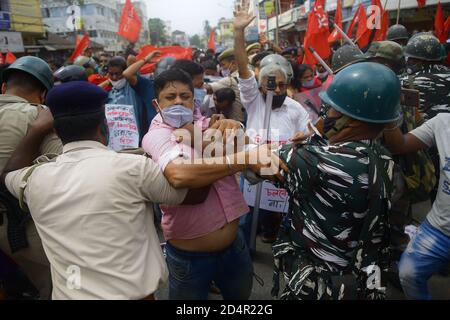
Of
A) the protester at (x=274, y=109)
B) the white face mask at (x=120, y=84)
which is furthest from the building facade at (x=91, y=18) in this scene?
the protester at (x=274, y=109)

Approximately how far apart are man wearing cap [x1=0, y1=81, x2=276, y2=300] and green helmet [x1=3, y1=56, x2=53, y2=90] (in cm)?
112

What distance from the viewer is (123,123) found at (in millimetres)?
3906

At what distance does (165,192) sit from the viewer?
56.0 inches

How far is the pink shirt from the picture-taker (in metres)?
1.78

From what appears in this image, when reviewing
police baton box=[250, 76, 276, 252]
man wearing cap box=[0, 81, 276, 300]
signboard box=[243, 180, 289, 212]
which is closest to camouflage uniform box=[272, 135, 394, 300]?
man wearing cap box=[0, 81, 276, 300]

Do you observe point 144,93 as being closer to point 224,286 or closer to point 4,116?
point 4,116

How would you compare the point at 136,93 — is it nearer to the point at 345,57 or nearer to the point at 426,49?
the point at 345,57

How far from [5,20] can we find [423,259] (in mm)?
23721

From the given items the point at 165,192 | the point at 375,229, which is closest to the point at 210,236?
the point at 165,192

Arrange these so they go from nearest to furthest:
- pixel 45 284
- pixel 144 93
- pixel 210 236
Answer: pixel 210 236, pixel 45 284, pixel 144 93

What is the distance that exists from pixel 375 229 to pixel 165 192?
93 centimetres

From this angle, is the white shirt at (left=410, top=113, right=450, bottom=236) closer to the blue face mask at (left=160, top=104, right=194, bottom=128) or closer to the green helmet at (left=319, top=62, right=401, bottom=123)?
the green helmet at (left=319, top=62, right=401, bottom=123)

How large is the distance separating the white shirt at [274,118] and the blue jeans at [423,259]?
4.71 feet

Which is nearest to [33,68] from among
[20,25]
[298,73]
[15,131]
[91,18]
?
[15,131]
